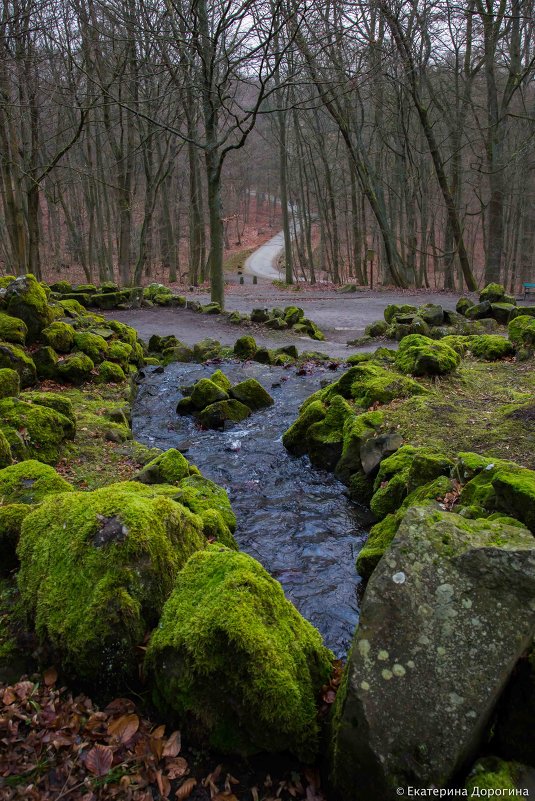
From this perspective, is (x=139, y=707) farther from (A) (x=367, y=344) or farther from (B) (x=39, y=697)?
(A) (x=367, y=344)

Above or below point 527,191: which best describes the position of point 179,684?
below

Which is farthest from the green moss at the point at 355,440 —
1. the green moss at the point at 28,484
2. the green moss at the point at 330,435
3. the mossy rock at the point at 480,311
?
the mossy rock at the point at 480,311

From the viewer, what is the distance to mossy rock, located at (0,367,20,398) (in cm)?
723

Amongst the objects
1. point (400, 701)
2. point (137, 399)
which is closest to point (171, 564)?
point (400, 701)

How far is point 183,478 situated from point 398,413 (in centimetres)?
320

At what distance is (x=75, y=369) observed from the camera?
9.96m

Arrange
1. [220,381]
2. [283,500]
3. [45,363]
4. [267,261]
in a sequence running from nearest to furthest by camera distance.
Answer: [283,500], [45,363], [220,381], [267,261]

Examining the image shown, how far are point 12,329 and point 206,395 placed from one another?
3690mm

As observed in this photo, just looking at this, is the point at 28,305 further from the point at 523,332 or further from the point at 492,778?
the point at 492,778

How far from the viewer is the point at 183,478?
5965mm

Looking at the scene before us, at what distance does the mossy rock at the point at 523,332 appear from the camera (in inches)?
396

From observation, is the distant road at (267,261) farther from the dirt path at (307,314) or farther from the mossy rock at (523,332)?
the mossy rock at (523,332)

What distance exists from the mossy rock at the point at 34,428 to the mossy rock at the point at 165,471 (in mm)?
1293

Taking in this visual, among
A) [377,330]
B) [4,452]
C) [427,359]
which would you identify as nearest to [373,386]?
[427,359]
